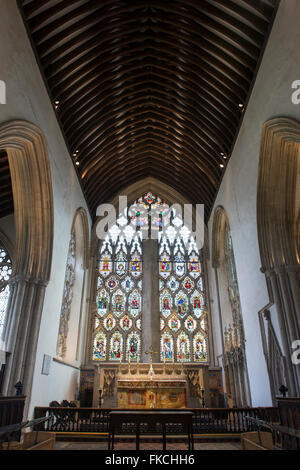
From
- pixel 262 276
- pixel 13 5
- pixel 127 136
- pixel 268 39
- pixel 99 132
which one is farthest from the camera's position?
pixel 127 136

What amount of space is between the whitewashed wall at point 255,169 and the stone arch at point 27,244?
5001 mm

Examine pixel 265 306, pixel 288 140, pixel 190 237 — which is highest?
pixel 190 237

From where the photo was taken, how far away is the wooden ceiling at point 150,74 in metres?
7.19

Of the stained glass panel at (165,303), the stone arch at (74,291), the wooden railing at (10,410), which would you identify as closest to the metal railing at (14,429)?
the wooden railing at (10,410)

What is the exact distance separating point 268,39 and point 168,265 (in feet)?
29.4

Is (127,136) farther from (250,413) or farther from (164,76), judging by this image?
(250,413)

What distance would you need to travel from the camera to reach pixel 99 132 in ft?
35.1

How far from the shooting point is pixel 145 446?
A: 19.0 feet

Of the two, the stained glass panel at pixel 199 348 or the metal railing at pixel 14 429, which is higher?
the stained glass panel at pixel 199 348

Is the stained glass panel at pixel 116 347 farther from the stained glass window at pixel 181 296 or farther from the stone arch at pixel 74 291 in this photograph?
the stained glass window at pixel 181 296

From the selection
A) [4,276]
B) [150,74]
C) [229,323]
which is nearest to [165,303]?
[229,323]

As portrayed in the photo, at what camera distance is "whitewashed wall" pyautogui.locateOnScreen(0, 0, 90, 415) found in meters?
5.97

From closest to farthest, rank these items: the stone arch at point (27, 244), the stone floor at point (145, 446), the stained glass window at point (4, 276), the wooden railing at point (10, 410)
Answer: the wooden railing at point (10, 410)
the stone floor at point (145, 446)
the stone arch at point (27, 244)
the stained glass window at point (4, 276)

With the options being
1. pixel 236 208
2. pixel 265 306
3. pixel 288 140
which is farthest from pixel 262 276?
pixel 288 140
